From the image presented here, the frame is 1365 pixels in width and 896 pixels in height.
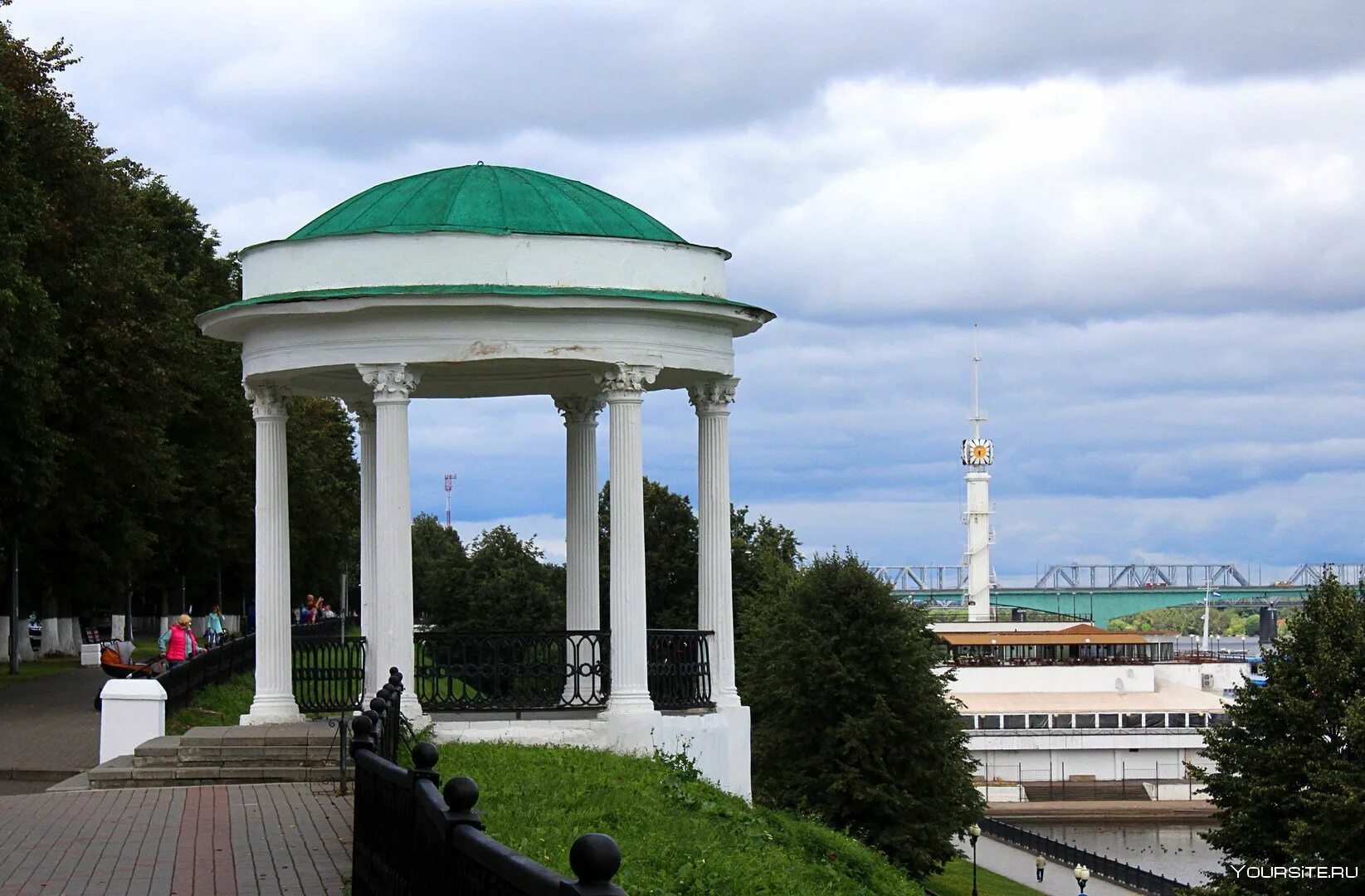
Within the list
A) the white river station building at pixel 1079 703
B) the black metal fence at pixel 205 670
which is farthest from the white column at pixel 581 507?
the white river station building at pixel 1079 703

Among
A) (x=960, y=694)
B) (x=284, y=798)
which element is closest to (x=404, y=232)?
(x=284, y=798)

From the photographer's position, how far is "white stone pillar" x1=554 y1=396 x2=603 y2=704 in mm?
26000

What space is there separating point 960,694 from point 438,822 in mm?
114638

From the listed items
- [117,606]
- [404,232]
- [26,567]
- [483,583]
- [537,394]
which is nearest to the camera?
[404,232]

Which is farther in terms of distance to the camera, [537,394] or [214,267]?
[214,267]

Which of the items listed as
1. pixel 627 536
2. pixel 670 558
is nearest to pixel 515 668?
pixel 627 536

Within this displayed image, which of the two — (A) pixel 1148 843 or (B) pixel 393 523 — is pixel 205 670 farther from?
(A) pixel 1148 843

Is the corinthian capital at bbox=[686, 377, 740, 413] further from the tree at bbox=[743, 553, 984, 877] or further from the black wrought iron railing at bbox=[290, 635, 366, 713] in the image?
the tree at bbox=[743, 553, 984, 877]

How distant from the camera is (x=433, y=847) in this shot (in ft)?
23.3

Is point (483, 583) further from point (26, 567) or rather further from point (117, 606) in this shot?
point (26, 567)

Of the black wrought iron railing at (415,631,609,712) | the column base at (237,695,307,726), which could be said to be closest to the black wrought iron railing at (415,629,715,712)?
the black wrought iron railing at (415,631,609,712)

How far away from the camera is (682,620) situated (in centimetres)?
6850

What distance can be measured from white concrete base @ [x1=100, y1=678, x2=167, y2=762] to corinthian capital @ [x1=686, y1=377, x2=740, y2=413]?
7.66 m

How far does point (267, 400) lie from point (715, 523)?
5.94m
